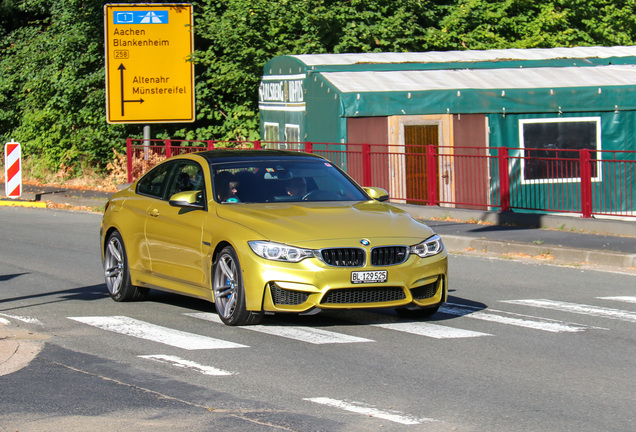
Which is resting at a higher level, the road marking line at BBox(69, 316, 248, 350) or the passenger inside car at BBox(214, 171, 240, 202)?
the passenger inside car at BBox(214, 171, 240, 202)

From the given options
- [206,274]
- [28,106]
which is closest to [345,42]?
[28,106]

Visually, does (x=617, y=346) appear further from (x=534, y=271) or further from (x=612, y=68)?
(x=612, y=68)

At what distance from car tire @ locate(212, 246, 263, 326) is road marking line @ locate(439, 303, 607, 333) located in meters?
2.12

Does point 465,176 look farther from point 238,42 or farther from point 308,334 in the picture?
point 308,334

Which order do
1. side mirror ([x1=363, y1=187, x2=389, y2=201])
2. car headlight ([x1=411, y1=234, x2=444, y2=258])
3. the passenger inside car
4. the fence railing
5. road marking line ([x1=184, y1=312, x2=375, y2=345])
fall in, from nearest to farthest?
road marking line ([x1=184, y1=312, x2=375, y2=345])
car headlight ([x1=411, y1=234, x2=444, y2=258])
the passenger inside car
side mirror ([x1=363, y1=187, x2=389, y2=201])
the fence railing

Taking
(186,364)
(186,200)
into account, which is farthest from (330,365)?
(186,200)

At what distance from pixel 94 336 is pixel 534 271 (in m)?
6.67

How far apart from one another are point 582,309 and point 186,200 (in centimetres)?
405

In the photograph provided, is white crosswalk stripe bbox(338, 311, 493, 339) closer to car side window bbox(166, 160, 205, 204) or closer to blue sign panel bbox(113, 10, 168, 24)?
car side window bbox(166, 160, 205, 204)

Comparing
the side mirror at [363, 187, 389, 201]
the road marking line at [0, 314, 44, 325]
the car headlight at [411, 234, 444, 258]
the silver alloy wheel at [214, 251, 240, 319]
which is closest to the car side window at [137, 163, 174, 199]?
the silver alloy wheel at [214, 251, 240, 319]

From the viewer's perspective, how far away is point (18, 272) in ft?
45.4

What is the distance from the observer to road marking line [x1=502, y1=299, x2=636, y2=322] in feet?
33.7

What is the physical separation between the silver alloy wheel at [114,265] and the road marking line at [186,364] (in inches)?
121

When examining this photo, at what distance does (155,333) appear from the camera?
30.7 ft
